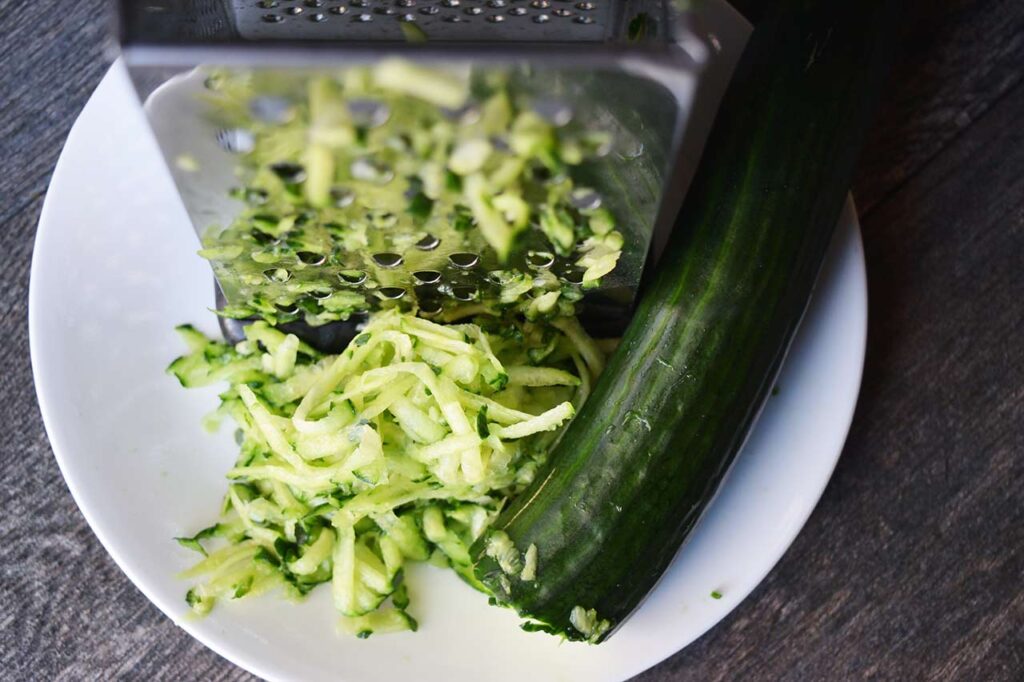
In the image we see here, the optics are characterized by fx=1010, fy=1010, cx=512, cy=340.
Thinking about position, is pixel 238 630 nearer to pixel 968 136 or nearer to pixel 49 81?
pixel 49 81

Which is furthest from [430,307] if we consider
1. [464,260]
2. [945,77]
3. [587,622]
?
[945,77]

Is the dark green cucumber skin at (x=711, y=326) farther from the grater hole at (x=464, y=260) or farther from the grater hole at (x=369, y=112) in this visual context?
the grater hole at (x=369, y=112)

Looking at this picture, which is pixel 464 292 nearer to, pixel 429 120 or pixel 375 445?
pixel 375 445

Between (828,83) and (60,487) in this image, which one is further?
(60,487)

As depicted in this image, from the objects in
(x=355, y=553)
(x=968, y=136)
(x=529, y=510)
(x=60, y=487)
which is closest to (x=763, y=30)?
(x=968, y=136)

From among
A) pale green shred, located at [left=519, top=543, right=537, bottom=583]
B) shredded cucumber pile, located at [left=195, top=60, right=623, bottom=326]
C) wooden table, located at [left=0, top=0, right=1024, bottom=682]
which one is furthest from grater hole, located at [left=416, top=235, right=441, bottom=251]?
wooden table, located at [left=0, top=0, right=1024, bottom=682]

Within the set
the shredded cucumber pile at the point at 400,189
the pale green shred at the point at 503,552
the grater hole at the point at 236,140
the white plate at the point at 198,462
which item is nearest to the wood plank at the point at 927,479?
the white plate at the point at 198,462
